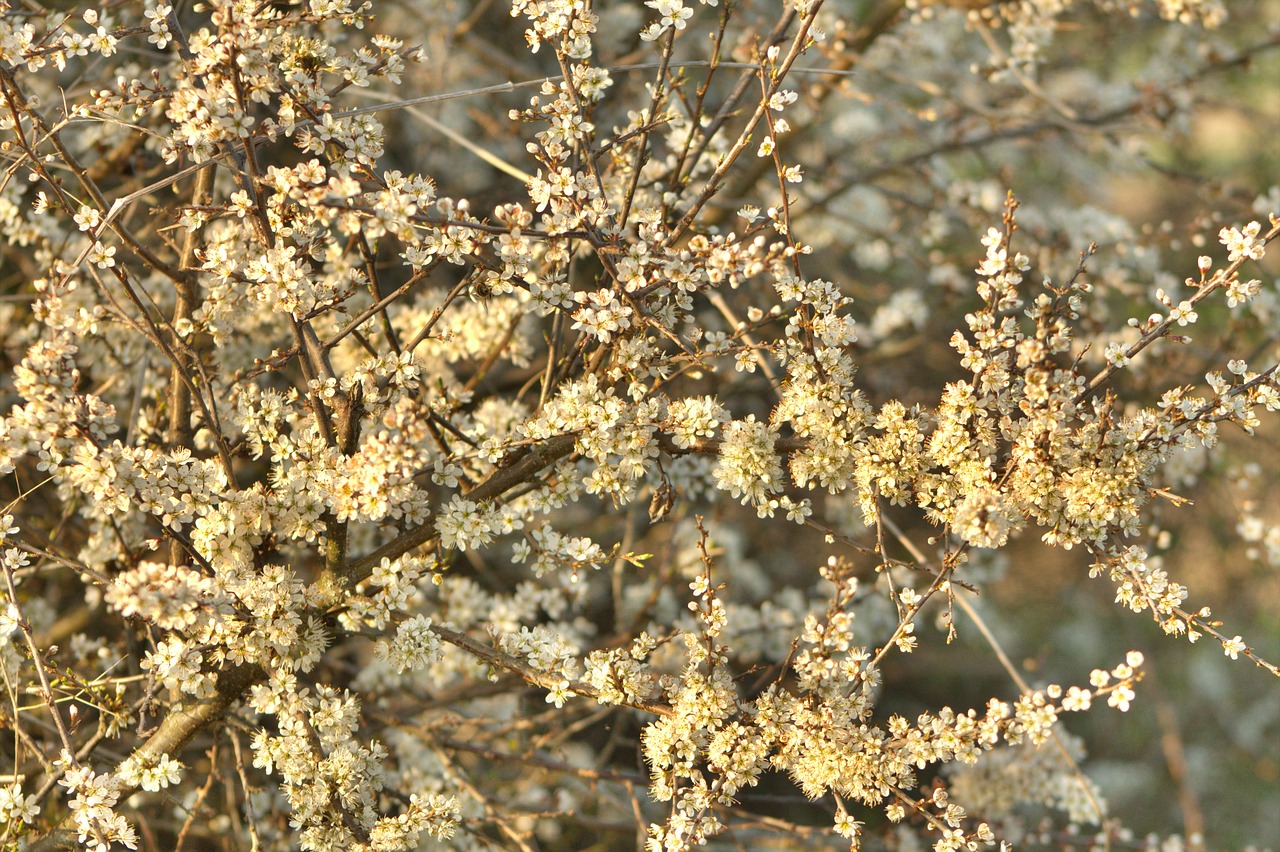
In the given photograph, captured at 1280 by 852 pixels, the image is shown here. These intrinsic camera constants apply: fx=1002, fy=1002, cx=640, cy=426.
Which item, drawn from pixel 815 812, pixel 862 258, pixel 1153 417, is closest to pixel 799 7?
pixel 1153 417

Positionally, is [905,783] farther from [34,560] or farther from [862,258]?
[862,258]

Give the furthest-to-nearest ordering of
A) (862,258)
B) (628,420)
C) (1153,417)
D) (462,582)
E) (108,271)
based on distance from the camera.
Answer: (862,258)
(462,582)
(108,271)
(628,420)
(1153,417)

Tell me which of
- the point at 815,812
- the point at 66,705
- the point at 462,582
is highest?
the point at 462,582

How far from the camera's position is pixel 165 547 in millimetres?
2939

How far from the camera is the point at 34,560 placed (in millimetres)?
3357

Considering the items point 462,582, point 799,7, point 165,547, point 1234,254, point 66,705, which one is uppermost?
point 799,7

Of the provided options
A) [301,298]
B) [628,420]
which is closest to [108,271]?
[301,298]

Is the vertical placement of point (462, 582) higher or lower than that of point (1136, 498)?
lower

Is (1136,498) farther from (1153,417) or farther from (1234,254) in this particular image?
(1234,254)

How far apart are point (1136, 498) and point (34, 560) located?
3.33 m

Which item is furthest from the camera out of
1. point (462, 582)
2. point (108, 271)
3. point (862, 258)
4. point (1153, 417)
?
point (862, 258)

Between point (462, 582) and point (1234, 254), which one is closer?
point (1234, 254)

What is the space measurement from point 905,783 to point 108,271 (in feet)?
9.08

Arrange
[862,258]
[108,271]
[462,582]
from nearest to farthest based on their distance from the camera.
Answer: [108,271] → [462,582] → [862,258]
